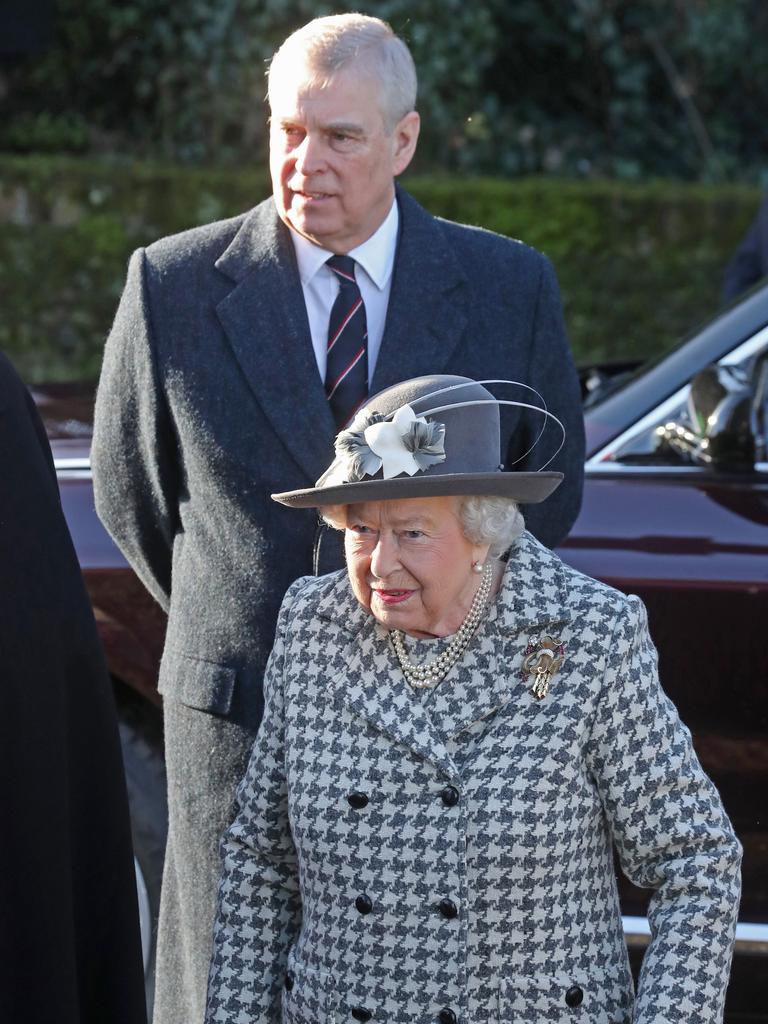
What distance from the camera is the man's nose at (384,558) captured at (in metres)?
2.32

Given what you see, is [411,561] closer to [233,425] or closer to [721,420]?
[233,425]

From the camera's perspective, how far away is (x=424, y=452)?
7.52 ft

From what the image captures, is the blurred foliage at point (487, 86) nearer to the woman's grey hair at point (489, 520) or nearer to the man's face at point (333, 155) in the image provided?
the man's face at point (333, 155)

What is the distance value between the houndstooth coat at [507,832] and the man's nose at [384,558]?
0.12 m

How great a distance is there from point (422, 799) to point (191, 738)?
84 cm

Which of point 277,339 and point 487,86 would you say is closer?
point 277,339

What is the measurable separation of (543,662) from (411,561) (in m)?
0.22

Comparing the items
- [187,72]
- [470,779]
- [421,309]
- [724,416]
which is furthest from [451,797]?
[187,72]

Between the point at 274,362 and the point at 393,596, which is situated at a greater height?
the point at 274,362

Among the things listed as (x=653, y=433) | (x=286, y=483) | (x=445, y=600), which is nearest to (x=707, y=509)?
(x=653, y=433)

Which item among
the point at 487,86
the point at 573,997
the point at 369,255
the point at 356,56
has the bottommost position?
the point at 573,997

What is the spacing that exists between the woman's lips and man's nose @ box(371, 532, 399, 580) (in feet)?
0.08

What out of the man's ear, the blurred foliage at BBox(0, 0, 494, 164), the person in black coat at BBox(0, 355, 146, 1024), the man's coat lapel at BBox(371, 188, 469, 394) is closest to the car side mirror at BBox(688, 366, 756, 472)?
the man's coat lapel at BBox(371, 188, 469, 394)

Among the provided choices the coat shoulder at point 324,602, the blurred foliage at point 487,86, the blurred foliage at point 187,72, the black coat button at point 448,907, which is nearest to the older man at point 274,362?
the coat shoulder at point 324,602
